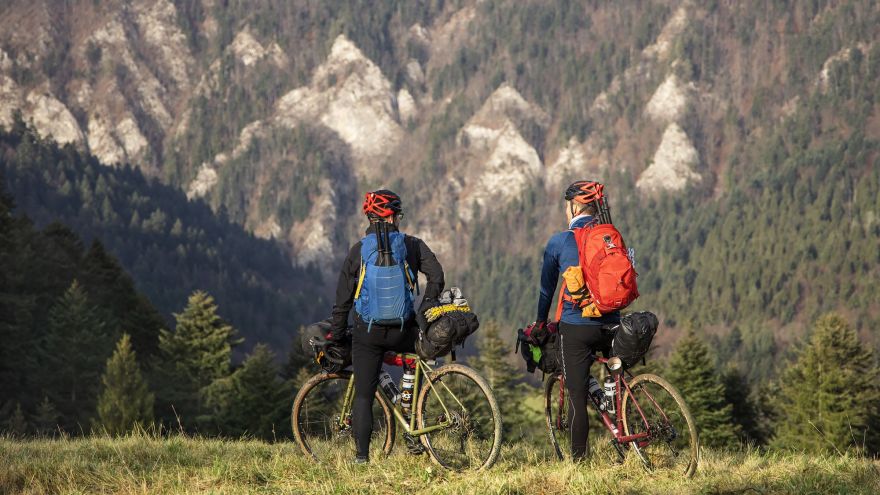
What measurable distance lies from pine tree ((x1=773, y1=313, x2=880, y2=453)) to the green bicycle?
110 feet

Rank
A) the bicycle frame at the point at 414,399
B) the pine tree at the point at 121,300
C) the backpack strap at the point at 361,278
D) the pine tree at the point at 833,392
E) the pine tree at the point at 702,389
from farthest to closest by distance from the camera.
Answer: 1. the pine tree at the point at 121,300
2. the pine tree at the point at 702,389
3. the pine tree at the point at 833,392
4. the backpack strap at the point at 361,278
5. the bicycle frame at the point at 414,399

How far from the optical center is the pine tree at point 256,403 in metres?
45.9

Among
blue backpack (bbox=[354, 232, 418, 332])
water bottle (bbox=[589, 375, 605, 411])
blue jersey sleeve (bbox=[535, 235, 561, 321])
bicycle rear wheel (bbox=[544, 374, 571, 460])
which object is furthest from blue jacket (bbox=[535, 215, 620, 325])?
blue backpack (bbox=[354, 232, 418, 332])

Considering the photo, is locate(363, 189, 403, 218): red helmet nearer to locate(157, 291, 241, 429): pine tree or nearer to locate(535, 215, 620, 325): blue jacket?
locate(535, 215, 620, 325): blue jacket

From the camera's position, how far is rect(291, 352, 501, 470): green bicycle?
8781 mm

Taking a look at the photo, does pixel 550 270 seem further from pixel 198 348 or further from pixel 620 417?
pixel 198 348

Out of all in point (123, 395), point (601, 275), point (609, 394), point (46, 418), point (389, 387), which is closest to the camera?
point (601, 275)

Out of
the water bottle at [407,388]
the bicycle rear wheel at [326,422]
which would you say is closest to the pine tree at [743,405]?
the bicycle rear wheel at [326,422]

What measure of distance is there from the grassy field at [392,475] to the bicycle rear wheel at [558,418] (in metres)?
0.24

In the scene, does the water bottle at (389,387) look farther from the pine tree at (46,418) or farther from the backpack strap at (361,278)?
the pine tree at (46,418)

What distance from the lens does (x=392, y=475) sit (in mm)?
8461

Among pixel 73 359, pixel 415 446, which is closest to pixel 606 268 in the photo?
pixel 415 446

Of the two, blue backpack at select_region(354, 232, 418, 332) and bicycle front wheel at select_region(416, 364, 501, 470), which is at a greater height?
blue backpack at select_region(354, 232, 418, 332)

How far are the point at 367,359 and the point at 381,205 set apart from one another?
160 cm
